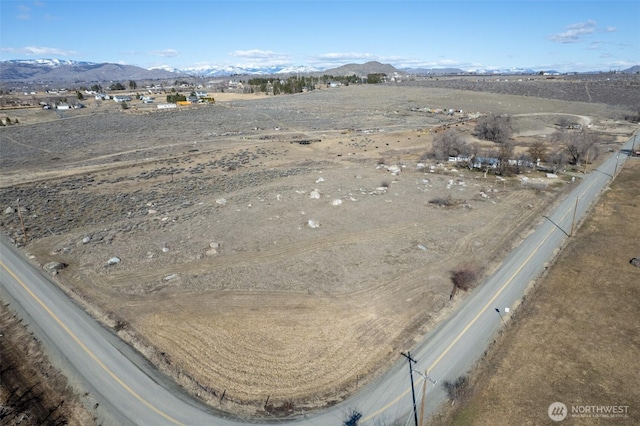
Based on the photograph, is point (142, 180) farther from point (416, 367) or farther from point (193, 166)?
point (416, 367)

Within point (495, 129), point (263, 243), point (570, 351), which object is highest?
point (495, 129)

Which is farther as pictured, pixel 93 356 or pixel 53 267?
pixel 53 267

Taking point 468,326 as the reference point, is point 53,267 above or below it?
above

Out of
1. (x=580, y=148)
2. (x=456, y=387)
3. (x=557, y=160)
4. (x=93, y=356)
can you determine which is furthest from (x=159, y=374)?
(x=580, y=148)

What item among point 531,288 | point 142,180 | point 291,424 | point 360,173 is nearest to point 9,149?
point 142,180

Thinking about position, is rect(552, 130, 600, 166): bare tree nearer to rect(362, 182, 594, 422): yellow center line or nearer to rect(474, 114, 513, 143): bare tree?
rect(474, 114, 513, 143): bare tree

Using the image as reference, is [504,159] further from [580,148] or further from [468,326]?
[468,326]
